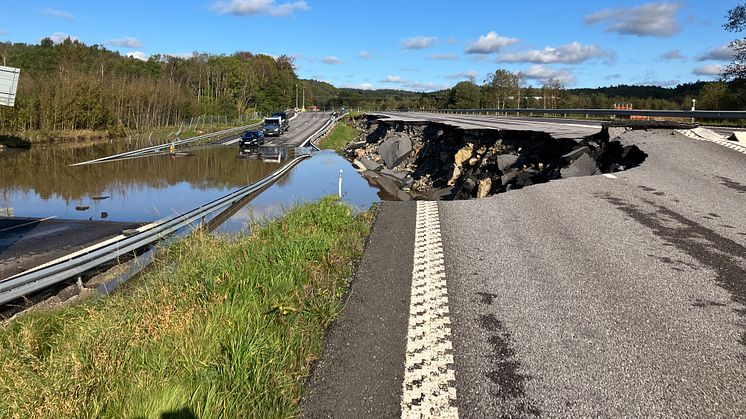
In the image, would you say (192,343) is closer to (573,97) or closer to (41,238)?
(41,238)

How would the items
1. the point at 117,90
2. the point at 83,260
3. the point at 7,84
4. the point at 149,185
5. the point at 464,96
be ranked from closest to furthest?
the point at 83,260
the point at 7,84
the point at 149,185
the point at 117,90
the point at 464,96

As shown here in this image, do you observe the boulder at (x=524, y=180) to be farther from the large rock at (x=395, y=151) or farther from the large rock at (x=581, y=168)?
the large rock at (x=395, y=151)

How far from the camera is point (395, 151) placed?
35.8 metres

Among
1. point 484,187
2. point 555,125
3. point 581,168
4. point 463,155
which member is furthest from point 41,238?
point 555,125

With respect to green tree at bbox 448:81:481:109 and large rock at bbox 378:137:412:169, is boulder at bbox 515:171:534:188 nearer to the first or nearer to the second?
large rock at bbox 378:137:412:169

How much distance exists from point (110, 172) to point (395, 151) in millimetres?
19201

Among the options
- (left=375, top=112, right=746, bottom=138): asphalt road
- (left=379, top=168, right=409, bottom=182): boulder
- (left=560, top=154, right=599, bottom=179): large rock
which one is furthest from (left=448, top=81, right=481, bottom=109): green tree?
(left=560, top=154, right=599, bottom=179): large rock

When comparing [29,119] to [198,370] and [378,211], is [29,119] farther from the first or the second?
[198,370]

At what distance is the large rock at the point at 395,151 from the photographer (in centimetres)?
3474

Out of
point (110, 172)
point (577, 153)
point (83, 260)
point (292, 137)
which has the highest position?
point (292, 137)

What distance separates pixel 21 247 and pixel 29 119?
133 ft

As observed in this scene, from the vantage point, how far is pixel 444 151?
2920cm

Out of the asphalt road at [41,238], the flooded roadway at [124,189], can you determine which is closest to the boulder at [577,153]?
the flooded roadway at [124,189]

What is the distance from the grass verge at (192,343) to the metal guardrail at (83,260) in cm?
132
